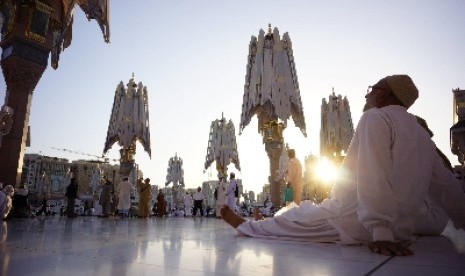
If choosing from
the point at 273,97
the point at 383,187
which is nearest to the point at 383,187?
the point at 383,187

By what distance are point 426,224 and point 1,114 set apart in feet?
34.6

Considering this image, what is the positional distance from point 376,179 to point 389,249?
1.70 ft

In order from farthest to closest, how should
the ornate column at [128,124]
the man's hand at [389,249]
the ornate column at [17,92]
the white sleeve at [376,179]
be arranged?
the ornate column at [128,124] < the ornate column at [17,92] < the white sleeve at [376,179] < the man's hand at [389,249]

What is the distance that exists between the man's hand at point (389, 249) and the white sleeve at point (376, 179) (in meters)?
0.05

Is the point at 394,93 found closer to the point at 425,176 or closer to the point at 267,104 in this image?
the point at 425,176

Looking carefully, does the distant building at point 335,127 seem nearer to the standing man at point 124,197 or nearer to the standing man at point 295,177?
the standing man at point 295,177

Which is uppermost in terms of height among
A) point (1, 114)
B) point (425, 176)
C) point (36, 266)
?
point (1, 114)

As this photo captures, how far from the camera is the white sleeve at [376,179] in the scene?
7.71 ft

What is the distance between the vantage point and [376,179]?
246 cm

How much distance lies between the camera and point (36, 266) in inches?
66.2

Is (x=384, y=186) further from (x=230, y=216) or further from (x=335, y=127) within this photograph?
(x=335, y=127)

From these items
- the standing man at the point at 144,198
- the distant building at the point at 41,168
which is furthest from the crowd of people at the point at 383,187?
the distant building at the point at 41,168

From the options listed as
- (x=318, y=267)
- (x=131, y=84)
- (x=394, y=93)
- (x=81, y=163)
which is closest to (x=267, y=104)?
(x=131, y=84)

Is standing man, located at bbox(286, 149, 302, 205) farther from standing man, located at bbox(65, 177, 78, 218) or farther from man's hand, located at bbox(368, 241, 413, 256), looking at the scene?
standing man, located at bbox(65, 177, 78, 218)
